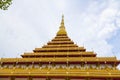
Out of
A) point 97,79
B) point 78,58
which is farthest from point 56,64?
point 97,79

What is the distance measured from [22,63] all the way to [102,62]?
1513 centimetres

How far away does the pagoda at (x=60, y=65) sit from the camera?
3178cm

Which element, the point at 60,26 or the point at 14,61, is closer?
the point at 14,61

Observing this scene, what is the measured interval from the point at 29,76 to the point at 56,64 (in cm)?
763

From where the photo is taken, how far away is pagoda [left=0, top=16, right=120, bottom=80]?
31.8 metres

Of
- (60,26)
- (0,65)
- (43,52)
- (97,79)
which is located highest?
(60,26)

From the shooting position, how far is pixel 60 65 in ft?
129

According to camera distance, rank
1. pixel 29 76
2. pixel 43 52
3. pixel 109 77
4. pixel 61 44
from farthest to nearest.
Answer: pixel 61 44
pixel 43 52
pixel 29 76
pixel 109 77

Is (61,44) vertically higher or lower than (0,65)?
higher

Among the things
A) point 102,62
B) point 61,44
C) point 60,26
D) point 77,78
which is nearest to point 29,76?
point 77,78

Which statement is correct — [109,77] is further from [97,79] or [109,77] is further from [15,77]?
[15,77]

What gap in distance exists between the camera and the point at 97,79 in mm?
31703

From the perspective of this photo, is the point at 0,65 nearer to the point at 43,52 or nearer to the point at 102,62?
the point at 43,52

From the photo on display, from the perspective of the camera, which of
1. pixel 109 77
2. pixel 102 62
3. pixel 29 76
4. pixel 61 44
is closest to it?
pixel 109 77
